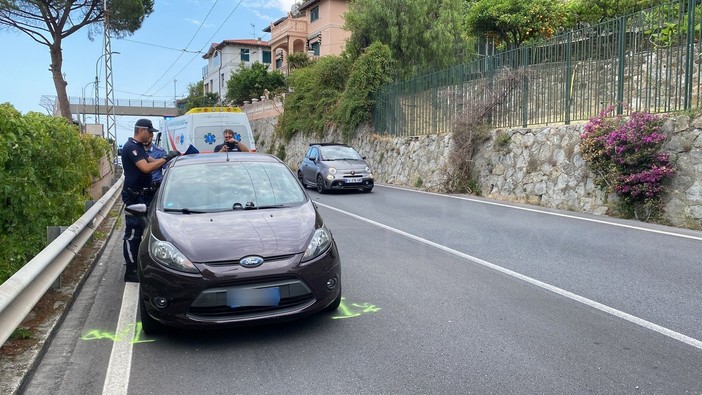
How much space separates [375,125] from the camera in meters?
25.2

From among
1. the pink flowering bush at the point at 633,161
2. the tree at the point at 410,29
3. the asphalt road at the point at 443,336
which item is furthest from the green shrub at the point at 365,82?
the asphalt road at the point at 443,336

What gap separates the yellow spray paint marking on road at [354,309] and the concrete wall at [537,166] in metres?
7.16

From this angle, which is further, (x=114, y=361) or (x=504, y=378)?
(x=114, y=361)

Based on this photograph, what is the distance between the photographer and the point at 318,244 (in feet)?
15.6

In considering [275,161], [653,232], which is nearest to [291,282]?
[275,161]

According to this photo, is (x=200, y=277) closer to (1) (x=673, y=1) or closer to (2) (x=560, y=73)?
(1) (x=673, y=1)

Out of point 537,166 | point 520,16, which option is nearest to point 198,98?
point 520,16

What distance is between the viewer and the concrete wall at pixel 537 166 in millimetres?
10125

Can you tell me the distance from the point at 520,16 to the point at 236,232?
24.1 m

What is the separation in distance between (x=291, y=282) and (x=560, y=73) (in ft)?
40.2

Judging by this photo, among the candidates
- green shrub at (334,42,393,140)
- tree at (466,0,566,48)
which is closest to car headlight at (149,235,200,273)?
green shrub at (334,42,393,140)

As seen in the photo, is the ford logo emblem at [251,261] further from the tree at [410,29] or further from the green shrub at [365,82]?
the tree at [410,29]

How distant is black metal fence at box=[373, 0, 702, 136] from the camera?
36.6 ft

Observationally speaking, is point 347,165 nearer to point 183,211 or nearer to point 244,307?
point 183,211
